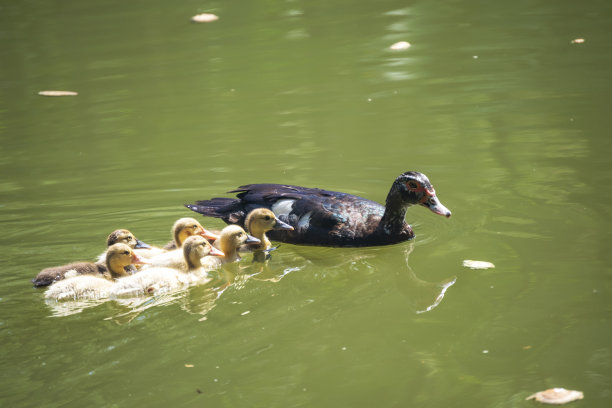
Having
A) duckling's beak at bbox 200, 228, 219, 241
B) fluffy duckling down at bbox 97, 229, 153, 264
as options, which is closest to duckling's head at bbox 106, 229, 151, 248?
fluffy duckling down at bbox 97, 229, 153, 264

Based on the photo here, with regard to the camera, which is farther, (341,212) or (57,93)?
(57,93)

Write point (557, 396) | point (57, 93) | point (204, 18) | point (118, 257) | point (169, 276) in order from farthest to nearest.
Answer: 1. point (204, 18)
2. point (57, 93)
3. point (118, 257)
4. point (169, 276)
5. point (557, 396)

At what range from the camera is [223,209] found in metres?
6.41

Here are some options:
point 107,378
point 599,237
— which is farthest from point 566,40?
point 107,378

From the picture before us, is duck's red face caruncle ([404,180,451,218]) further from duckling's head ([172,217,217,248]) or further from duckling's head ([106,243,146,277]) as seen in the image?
duckling's head ([106,243,146,277])

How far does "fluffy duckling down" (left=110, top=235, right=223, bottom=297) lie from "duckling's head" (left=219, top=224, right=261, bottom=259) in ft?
0.64

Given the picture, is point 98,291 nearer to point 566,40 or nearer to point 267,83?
point 267,83

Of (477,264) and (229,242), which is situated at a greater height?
(229,242)

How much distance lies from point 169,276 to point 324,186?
2.45 meters

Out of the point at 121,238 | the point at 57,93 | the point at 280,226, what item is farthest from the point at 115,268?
the point at 57,93

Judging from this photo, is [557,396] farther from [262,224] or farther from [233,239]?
[262,224]

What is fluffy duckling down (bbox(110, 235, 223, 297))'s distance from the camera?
4.88 meters

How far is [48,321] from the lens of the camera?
4.57 meters

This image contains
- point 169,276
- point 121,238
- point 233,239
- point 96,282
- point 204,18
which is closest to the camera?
point 96,282
